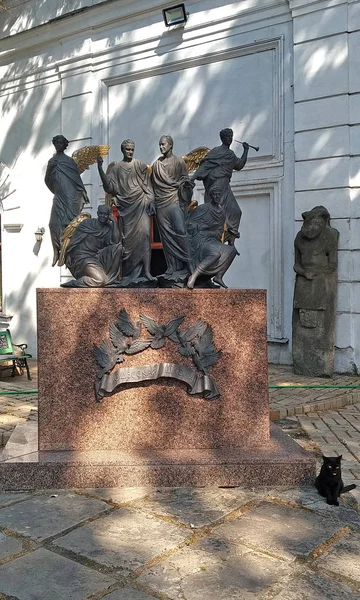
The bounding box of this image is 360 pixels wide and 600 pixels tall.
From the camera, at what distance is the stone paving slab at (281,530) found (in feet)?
10.4

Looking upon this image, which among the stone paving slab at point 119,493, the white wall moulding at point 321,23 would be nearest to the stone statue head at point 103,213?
the stone paving slab at point 119,493

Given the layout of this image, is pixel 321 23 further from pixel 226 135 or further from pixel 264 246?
pixel 226 135

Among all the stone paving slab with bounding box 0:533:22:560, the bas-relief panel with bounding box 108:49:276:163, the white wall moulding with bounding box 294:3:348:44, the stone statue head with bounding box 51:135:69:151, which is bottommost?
the stone paving slab with bounding box 0:533:22:560

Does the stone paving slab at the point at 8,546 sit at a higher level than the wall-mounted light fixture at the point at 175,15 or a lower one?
lower

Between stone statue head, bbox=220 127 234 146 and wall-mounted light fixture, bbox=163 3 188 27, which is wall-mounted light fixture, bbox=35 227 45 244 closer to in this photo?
wall-mounted light fixture, bbox=163 3 188 27

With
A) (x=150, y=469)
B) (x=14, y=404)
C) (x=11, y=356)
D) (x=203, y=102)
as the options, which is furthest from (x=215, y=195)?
(x=203, y=102)

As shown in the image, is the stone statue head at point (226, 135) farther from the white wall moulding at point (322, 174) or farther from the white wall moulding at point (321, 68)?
the white wall moulding at point (321, 68)

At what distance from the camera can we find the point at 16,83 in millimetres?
12922

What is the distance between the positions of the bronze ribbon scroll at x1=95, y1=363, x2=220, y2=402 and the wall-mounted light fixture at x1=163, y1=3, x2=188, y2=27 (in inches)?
312

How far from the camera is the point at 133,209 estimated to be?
16.2 ft

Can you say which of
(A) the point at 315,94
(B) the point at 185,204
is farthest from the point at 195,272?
(A) the point at 315,94

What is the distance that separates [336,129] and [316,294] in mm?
2547

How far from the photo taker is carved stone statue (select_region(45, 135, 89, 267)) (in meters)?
6.90

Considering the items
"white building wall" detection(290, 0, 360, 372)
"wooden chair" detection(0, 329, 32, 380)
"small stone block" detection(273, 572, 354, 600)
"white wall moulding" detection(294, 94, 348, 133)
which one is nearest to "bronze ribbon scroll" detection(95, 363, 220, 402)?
"small stone block" detection(273, 572, 354, 600)
